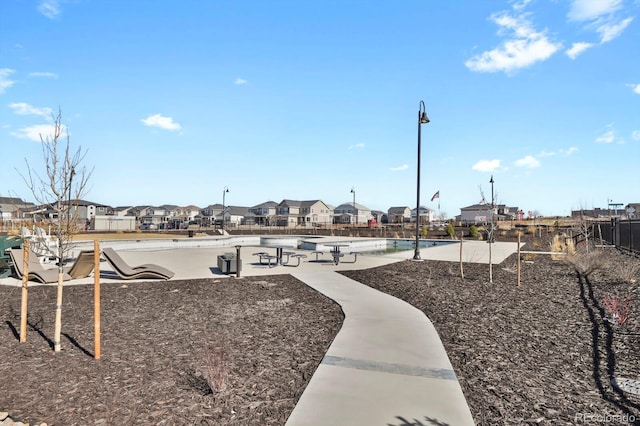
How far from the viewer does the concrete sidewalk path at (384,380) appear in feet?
11.8

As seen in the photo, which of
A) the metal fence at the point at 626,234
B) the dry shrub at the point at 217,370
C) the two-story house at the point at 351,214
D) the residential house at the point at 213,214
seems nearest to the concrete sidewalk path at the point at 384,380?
the dry shrub at the point at 217,370

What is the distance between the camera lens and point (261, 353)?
5.39 m

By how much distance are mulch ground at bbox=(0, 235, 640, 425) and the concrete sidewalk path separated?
19 cm

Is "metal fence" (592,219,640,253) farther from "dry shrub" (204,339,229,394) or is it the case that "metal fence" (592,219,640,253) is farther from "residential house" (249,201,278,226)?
"residential house" (249,201,278,226)

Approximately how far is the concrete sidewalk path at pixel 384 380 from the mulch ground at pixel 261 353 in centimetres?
19

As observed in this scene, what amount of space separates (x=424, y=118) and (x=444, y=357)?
40.4ft

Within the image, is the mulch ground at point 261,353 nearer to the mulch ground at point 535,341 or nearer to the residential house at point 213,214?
the mulch ground at point 535,341

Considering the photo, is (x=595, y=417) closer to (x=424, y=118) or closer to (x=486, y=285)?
(x=486, y=285)

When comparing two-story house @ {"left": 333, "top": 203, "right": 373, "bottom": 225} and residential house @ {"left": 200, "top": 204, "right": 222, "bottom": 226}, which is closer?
residential house @ {"left": 200, "top": 204, "right": 222, "bottom": 226}

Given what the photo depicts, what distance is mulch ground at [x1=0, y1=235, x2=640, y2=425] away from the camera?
3861 millimetres

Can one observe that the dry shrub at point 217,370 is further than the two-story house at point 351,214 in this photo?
No

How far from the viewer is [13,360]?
5148 mm

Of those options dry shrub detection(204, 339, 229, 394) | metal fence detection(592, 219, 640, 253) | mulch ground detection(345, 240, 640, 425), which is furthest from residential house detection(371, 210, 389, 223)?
dry shrub detection(204, 339, 229, 394)

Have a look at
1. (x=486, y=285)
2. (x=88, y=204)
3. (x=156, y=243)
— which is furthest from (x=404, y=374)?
(x=88, y=204)
